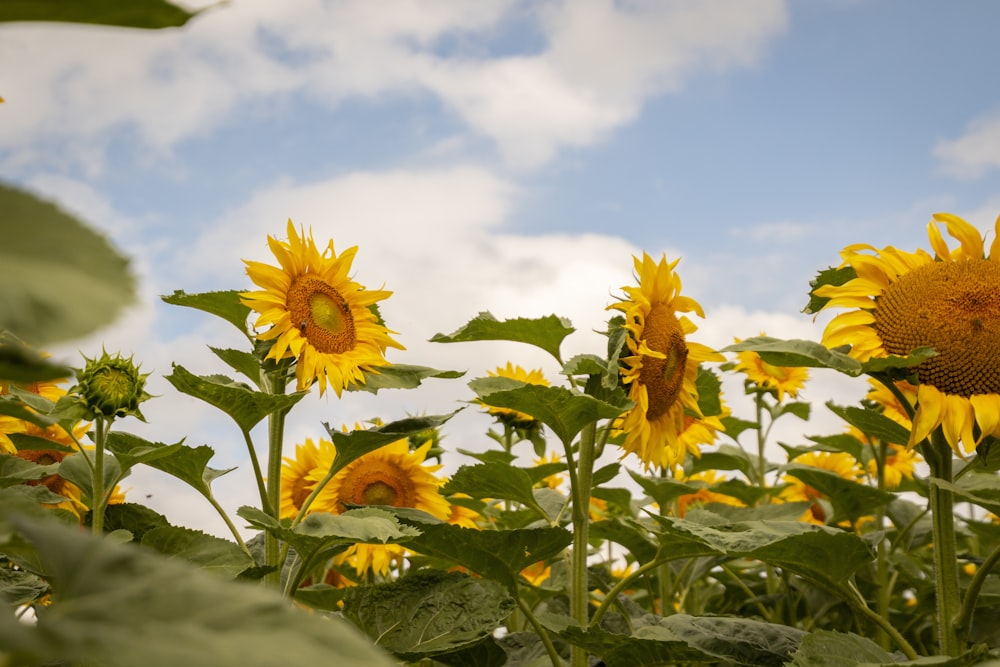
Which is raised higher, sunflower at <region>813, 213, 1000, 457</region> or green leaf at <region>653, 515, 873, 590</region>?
sunflower at <region>813, 213, 1000, 457</region>

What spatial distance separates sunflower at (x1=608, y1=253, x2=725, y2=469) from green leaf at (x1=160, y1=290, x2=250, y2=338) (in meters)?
0.77

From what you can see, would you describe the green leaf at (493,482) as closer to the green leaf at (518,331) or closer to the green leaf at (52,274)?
the green leaf at (518,331)

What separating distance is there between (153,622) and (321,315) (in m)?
1.52

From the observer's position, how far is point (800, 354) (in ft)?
5.01

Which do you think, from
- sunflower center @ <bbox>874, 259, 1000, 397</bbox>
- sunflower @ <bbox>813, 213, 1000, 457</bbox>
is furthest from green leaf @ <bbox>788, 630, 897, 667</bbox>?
sunflower center @ <bbox>874, 259, 1000, 397</bbox>

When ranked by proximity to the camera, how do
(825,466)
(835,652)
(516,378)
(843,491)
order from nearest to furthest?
1. (835,652)
2. (843,491)
3. (516,378)
4. (825,466)

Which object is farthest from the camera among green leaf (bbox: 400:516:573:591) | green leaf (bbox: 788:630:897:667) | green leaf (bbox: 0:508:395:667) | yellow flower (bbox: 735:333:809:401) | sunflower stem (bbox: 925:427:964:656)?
yellow flower (bbox: 735:333:809:401)

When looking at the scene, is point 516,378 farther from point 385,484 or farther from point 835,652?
point 835,652

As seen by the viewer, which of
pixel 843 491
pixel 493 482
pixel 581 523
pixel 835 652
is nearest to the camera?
pixel 835 652

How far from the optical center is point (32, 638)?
38cm

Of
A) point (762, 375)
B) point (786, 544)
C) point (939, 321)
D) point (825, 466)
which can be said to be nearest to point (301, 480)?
point (786, 544)

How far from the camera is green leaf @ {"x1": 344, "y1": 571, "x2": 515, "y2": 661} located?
62.7 inches

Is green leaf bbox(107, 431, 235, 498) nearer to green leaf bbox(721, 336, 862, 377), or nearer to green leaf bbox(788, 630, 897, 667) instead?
green leaf bbox(721, 336, 862, 377)

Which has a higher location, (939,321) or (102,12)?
(939,321)
